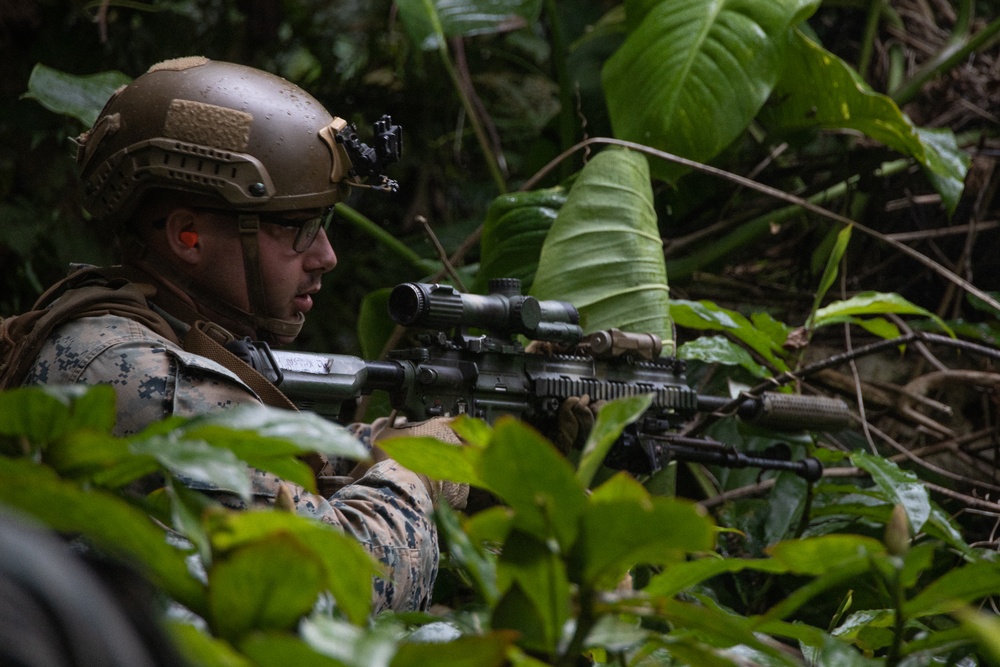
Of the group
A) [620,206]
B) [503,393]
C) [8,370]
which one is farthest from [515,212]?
[8,370]

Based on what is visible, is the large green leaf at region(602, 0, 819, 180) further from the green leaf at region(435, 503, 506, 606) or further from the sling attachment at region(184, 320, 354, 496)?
the green leaf at region(435, 503, 506, 606)

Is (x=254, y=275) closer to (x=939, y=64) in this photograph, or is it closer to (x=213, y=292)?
(x=213, y=292)

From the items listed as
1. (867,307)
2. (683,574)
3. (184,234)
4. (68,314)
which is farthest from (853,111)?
(683,574)

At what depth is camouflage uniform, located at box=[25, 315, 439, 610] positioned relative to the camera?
1508mm

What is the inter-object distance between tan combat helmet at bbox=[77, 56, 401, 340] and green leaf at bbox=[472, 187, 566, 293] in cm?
88

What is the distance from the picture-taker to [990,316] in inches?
136

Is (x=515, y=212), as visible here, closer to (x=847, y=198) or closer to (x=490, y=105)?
(x=847, y=198)

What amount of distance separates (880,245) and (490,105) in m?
1.66

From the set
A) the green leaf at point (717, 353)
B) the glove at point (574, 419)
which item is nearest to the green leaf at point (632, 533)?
the glove at point (574, 419)

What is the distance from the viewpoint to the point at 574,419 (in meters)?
2.20

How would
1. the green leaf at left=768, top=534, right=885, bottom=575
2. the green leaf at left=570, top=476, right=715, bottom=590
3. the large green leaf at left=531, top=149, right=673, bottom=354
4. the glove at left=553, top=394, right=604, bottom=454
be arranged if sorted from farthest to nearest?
the large green leaf at left=531, top=149, right=673, bottom=354, the glove at left=553, top=394, right=604, bottom=454, the green leaf at left=768, top=534, right=885, bottom=575, the green leaf at left=570, top=476, right=715, bottom=590

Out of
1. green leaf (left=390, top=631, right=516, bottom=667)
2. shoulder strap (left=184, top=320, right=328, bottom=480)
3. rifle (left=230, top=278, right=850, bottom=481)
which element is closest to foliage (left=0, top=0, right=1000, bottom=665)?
green leaf (left=390, top=631, right=516, bottom=667)

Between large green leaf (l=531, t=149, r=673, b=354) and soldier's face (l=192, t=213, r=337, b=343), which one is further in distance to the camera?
large green leaf (l=531, t=149, r=673, b=354)

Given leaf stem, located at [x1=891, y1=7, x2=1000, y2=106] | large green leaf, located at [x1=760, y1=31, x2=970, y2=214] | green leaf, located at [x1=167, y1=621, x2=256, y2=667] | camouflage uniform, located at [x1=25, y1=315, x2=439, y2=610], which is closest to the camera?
green leaf, located at [x1=167, y1=621, x2=256, y2=667]
